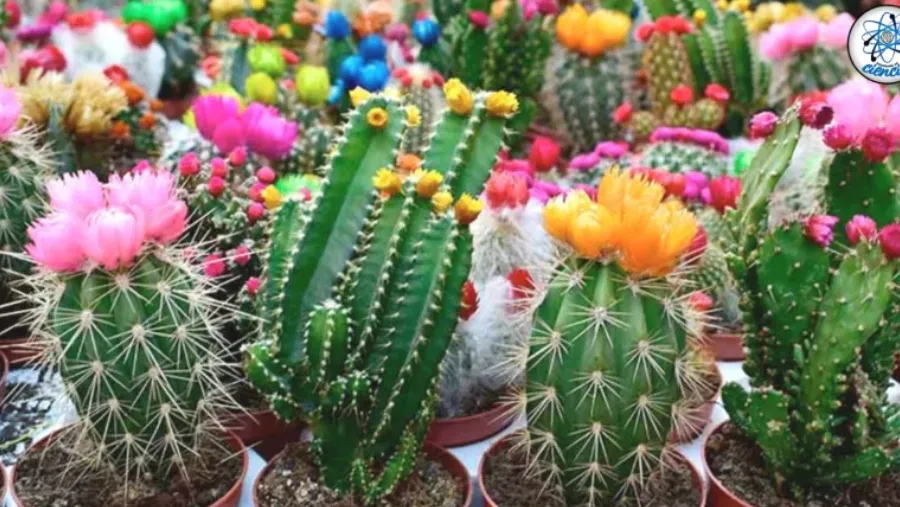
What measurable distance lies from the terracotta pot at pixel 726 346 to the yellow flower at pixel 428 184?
3.13 feet

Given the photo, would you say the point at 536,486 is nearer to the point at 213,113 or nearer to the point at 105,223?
the point at 105,223

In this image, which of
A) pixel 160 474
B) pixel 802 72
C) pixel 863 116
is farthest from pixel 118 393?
pixel 802 72

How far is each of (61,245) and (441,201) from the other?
526 millimetres

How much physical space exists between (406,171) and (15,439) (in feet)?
2.84

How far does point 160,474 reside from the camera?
5.01 ft

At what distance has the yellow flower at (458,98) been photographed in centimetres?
143

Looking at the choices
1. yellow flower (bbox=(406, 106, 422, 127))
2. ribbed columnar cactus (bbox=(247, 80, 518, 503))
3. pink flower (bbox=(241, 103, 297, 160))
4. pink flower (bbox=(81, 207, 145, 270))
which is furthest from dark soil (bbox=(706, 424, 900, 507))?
pink flower (bbox=(241, 103, 297, 160))

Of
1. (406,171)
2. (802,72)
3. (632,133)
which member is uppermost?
(406,171)

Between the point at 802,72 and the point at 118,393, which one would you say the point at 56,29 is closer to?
the point at 118,393

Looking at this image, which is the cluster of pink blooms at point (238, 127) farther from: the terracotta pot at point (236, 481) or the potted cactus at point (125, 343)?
the terracotta pot at point (236, 481)

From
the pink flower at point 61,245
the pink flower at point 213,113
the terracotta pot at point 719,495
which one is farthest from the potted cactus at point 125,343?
the terracotta pot at point 719,495

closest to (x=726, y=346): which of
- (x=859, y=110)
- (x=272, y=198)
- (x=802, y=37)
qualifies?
(x=859, y=110)

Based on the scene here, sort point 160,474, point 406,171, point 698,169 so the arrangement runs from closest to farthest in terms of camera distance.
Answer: point 160,474 < point 406,171 < point 698,169

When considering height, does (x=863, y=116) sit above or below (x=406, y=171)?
above
